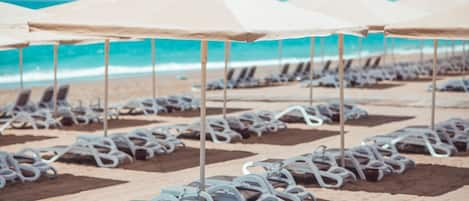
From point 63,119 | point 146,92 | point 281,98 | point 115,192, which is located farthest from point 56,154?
point 146,92

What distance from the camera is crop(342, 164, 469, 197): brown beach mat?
8344 mm

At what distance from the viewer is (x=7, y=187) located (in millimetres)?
8555

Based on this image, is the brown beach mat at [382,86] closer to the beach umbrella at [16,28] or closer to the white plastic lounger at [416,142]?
the white plastic lounger at [416,142]

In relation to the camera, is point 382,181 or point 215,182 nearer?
point 215,182

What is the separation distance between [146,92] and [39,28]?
1813 cm

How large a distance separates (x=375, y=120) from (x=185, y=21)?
8.08 m

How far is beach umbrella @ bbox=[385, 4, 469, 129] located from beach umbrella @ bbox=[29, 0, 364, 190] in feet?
2.40

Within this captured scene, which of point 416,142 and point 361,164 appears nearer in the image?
point 361,164

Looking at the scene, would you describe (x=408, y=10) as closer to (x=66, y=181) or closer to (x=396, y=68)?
(x=66, y=181)

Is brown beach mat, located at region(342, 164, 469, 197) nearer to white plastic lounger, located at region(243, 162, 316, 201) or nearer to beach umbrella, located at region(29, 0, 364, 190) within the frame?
white plastic lounger, located at region(243, 162, 316, 201)

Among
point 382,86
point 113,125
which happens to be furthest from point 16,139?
point 382,86

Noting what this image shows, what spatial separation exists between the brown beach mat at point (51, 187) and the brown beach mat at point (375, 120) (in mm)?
5646

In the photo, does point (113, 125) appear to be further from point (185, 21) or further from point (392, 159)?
point (185, 21)

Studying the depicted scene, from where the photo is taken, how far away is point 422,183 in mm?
8703
